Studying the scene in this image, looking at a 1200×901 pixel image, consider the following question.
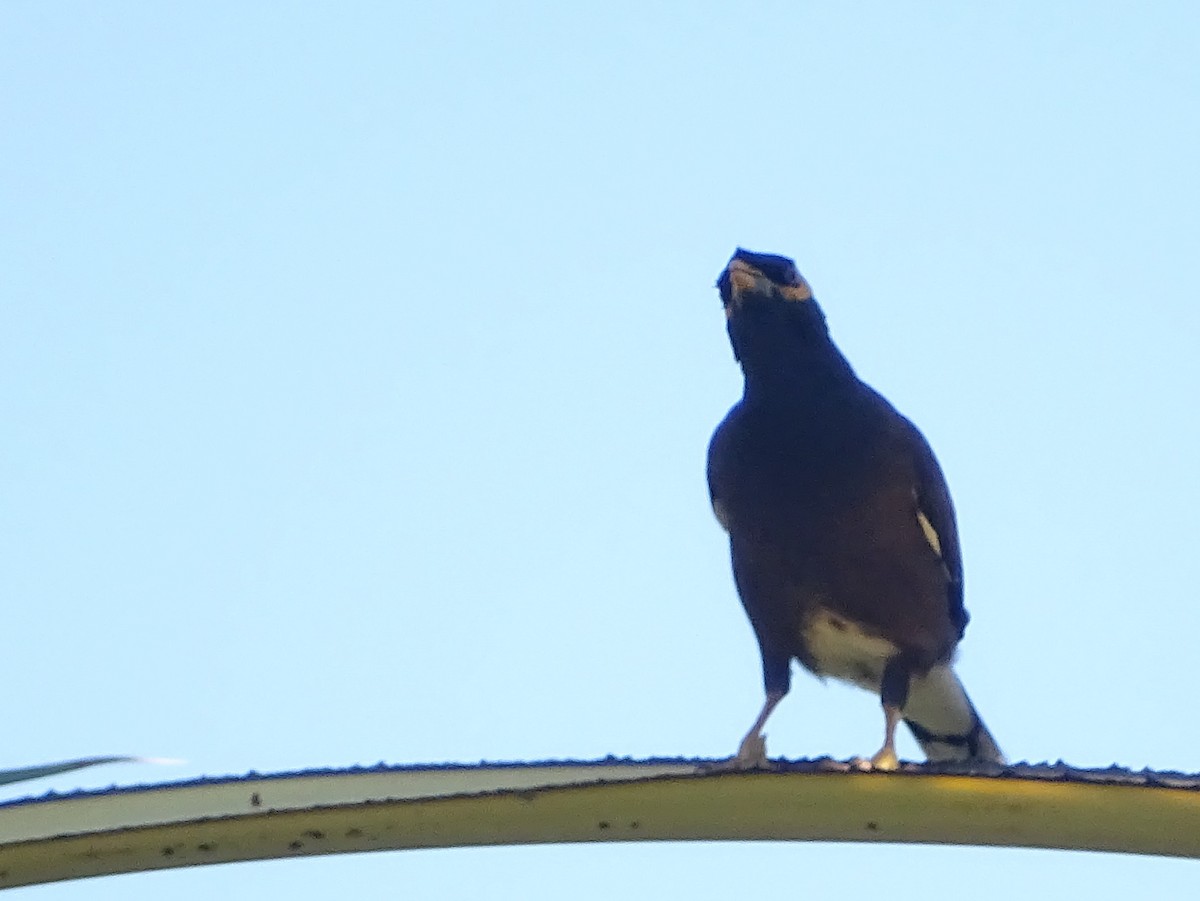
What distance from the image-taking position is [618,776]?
2.60m

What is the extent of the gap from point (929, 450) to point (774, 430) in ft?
1.98

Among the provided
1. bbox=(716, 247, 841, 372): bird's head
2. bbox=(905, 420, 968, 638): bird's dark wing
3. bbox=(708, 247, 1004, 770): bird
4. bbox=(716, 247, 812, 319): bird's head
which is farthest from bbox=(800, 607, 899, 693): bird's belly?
bbox=(716, 247, 812, 319): bird's head

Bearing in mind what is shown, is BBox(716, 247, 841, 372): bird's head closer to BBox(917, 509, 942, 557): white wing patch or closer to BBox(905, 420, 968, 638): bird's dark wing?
BBox(905, 420, 968, 638): bird's dark wing

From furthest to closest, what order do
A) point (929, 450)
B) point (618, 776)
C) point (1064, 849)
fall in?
point (929, 450) < point (618, 776) < point (1064, 849)

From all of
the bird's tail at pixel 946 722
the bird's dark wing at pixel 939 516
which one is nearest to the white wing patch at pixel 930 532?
the bird's dark wing at pixel 939 516

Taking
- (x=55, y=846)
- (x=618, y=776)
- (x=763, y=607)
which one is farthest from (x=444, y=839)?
(x=763, y=607)

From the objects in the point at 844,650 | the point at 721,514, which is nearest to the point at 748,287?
the point at 721,514

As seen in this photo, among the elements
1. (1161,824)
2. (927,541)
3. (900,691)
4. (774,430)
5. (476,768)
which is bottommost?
(1161,824)

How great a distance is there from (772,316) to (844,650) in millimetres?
1176

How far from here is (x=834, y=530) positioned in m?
5.23

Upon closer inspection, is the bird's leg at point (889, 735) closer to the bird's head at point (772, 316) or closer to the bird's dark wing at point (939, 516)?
the bird's dark wing at point (939, 516)

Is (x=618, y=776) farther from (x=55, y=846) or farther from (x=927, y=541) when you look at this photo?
(x=927, y=541)

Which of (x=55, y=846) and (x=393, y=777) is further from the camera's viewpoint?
(x=393, y=777)

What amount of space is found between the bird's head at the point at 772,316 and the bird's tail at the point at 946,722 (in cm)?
113
